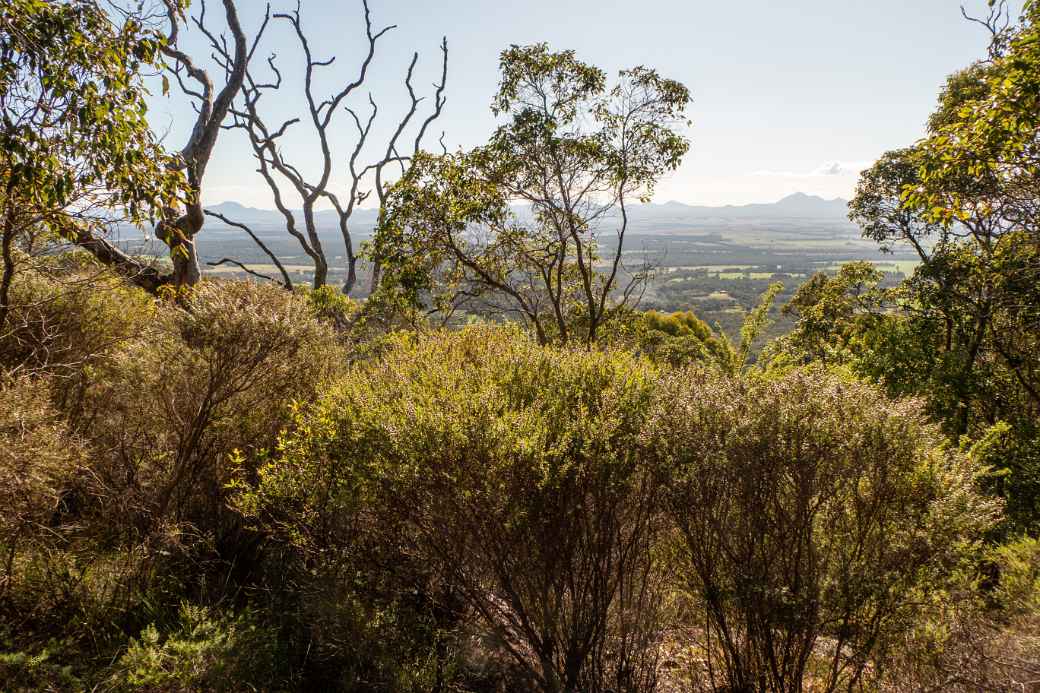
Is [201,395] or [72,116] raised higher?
[72,116]

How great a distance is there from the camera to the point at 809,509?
3.91m

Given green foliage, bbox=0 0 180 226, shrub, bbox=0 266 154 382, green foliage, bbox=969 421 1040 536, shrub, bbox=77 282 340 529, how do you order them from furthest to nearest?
green foliage, bbox=969 421 1040 536
shrub, bbox=0 266 154 382
shrub, bbox=77 282 340 529
green foliage, bbox=0 0 180 226

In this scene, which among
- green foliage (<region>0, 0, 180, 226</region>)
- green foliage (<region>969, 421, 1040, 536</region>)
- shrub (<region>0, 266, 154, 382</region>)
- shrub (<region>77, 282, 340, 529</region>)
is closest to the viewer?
green foliage (<region>0, 0, 180, 226</region>)

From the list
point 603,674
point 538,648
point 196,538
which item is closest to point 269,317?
point 196,538

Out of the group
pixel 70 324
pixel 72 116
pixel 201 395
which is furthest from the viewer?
pixel 70 324

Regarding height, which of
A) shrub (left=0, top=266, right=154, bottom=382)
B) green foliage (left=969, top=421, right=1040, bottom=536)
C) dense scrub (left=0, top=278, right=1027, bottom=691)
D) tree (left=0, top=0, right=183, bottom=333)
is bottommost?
green foliage (left=969, top=421, right=1040, bottom=536)

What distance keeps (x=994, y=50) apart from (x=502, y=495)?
37.5 ft

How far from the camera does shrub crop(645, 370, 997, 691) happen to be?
374 centimetres

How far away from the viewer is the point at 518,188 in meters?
11.2

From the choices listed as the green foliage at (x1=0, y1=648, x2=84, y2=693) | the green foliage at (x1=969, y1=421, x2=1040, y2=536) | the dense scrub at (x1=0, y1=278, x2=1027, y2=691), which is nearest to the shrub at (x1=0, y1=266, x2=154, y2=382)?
the dense scrub at (x1=0, y1=278, x2=1027, y2=691)

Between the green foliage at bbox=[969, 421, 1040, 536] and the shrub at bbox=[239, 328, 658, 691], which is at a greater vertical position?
the shrub at bbox=[239, 328, 658, 691]

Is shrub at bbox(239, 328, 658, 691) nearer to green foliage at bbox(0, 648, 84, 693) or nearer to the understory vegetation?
the understory vegetation

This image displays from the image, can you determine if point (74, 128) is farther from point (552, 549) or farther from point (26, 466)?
point (552, 549)

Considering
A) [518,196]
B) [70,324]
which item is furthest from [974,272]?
[70,324]
